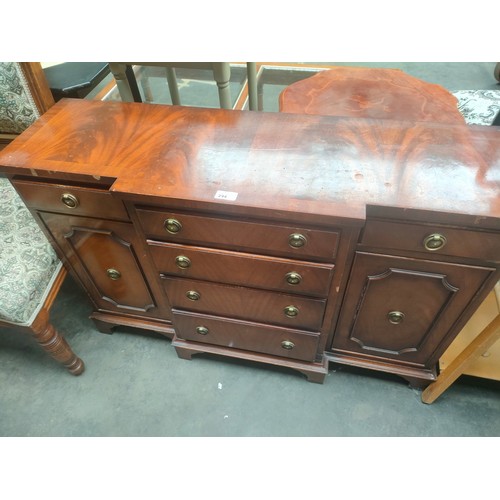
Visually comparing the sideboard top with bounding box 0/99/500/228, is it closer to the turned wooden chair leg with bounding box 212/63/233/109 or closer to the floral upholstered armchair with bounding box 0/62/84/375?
the floral upholstered armchair with bounding box 0/62/84/375

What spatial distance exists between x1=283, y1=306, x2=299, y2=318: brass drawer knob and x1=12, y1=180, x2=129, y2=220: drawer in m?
0.52

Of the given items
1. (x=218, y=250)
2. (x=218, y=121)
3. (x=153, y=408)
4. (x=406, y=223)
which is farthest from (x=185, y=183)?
(x=153, y=408)

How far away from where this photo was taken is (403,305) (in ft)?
3.20

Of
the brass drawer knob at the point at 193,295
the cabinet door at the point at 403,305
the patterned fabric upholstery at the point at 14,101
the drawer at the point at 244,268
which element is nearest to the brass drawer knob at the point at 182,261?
the drawer at the point at 244,268

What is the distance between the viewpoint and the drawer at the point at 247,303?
98 centimetres

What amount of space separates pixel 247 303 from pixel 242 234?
0.29 meters

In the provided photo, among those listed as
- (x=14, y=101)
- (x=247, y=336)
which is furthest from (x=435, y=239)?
(x=14, y=101)

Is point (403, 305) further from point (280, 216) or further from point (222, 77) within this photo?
point (222, 77)

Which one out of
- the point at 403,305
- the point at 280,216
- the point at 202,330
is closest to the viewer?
the point at 280,216

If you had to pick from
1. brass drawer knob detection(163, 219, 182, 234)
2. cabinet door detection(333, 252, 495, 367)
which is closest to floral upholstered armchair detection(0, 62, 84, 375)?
brass drawer knob detection(163, 219, 182, 234)

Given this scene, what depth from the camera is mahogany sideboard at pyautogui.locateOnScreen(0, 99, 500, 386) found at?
2.52 ft

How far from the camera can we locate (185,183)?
80 cm

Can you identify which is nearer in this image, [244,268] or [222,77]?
[244,268]

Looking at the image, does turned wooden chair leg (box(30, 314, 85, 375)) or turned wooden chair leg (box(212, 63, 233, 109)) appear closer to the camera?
turned wooden chair leg (box(30, 314, 85, 375))
